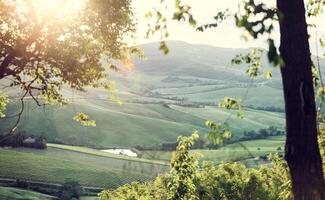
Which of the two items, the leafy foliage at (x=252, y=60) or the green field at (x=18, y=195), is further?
the green field at (x=18, y=195)

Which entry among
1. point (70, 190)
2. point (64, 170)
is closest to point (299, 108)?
point (70, 190)

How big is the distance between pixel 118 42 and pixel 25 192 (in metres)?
140

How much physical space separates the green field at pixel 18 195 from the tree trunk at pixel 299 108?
143679mm

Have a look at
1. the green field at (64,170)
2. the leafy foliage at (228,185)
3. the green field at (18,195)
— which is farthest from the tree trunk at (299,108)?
the green field at (64,170)

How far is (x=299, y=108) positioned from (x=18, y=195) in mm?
148806

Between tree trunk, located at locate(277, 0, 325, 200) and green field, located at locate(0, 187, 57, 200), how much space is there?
14368 centimetres

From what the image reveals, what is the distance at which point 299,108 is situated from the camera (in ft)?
27.3

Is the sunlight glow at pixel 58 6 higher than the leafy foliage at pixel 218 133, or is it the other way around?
the sunlight glow at pixel 58 6

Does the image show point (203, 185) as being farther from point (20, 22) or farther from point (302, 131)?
point (302, 131)

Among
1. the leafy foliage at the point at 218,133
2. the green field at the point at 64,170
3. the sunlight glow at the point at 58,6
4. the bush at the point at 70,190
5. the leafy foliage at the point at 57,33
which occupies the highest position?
the sunlight glow at the point at 58,6

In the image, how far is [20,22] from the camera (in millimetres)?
19484

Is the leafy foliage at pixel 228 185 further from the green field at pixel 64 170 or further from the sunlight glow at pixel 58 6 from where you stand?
the green field at pixel 64 170

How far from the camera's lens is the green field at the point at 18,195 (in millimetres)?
144875

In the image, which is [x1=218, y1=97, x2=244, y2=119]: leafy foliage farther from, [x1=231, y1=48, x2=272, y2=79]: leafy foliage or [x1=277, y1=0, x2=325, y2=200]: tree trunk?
[x1=277, y1=0, x2=325, y2=200]: tree trunk
